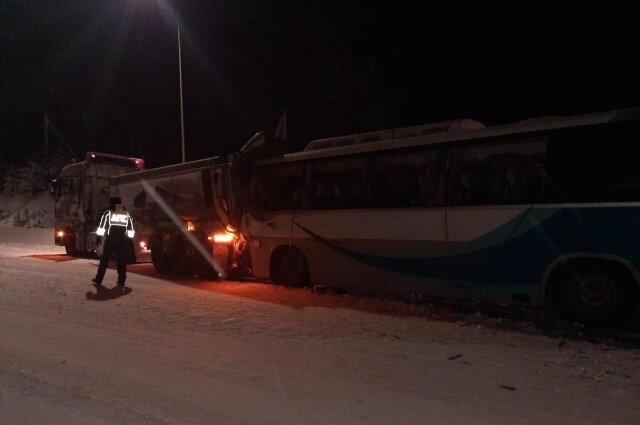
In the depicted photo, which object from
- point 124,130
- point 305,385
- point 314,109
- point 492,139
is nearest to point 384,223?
point 492,139

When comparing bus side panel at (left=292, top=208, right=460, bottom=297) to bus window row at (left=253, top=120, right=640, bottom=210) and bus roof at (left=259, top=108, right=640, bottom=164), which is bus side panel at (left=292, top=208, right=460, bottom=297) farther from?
bus roof at (left=259, top=108, right=640, bottom=164)

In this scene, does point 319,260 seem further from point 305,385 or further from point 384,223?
point 305,385

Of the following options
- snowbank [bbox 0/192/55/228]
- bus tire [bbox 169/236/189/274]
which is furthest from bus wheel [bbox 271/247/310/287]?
snowbank [bbox 0/192/55/228]

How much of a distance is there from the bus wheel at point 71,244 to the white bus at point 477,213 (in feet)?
35.1

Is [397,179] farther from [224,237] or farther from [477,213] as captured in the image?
[224,237]

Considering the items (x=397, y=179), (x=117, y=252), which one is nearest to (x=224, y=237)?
(x=117, y=252)

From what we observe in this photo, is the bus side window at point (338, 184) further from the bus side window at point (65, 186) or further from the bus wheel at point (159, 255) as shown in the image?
the bus side window at point (65, 186)

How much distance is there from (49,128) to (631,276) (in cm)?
4299

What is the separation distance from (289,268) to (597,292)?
6104 mm

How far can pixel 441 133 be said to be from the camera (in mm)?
9414

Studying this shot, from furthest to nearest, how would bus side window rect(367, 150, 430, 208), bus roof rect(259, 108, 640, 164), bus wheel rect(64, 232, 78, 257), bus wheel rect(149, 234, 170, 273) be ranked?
bus wheel rect(64, 232, 78, 257), bus wheel rect(149, 234, 170, 273), bus side window rect(367, 150, 430, 208), bus roof rect(259, 108, 640, 164)

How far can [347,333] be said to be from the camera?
754 centimetres

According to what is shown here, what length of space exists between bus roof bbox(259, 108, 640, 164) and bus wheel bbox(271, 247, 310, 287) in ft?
6.61

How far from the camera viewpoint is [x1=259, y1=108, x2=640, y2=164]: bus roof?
7.82 m
